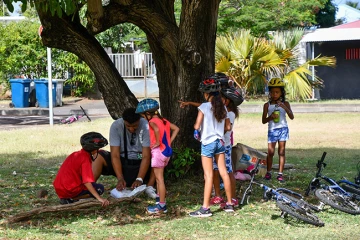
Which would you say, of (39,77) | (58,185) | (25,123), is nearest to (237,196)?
(58,185)

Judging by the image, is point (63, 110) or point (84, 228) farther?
point (63, 110)

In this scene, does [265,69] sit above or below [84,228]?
above

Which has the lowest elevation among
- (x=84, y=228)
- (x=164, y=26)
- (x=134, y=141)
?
(x=84, y=228)

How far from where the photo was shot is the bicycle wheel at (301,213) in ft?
25.0

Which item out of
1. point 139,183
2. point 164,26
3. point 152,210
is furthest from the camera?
point 164,26

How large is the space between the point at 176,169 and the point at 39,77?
2143cm

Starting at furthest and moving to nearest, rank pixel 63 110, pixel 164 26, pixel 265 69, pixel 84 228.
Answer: pixel 63 110
pixel 265 69
pixel 164 26
pixel 84 228

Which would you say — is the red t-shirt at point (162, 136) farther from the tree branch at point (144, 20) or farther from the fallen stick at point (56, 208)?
the tree branch at point (144, 20)

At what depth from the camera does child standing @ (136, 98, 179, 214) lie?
8.27m

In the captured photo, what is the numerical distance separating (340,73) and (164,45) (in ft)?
71.6

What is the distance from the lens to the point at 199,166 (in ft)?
32.6

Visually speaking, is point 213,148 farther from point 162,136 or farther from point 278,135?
point 278,135

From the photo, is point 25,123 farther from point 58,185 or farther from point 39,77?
point 58,185

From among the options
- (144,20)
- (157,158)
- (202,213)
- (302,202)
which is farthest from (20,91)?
(302,202)
